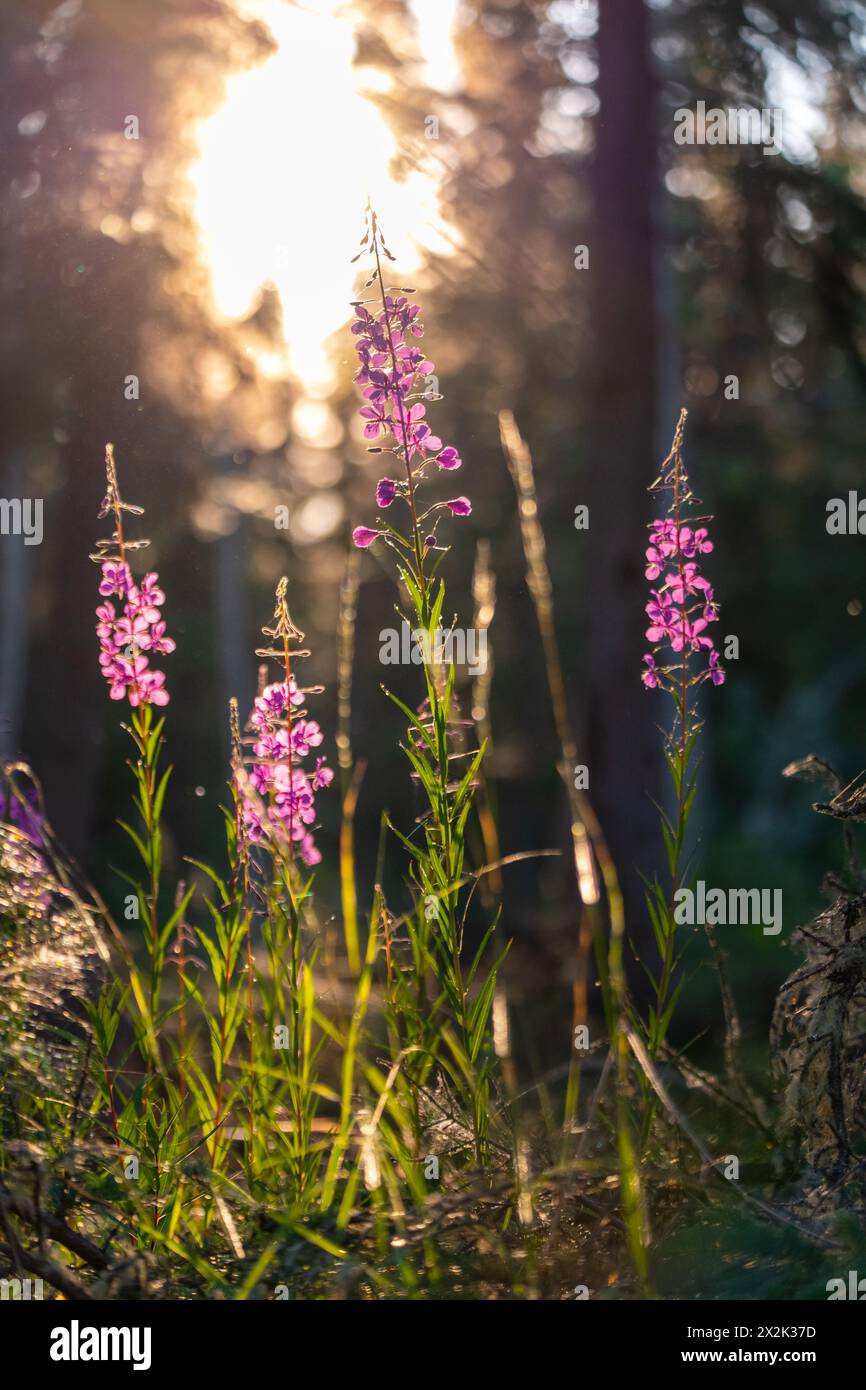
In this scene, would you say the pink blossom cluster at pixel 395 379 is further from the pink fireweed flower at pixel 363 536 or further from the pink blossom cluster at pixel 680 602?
the pink blossom cluster at pixel 680 602

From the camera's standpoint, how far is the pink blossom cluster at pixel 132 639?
2.92 metres

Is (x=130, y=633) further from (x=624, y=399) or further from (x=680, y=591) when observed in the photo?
(x=624, y=399)

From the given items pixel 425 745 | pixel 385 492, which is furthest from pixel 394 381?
pixel 425 745

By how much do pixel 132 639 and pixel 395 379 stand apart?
0.87 metres

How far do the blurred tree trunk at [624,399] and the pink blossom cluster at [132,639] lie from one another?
4.80 metres

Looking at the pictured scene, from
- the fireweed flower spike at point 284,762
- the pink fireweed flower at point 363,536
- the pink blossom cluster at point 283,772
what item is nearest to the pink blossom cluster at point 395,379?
the pink fireweed flower at point 363,536

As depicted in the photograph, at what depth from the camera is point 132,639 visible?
9.70 feet

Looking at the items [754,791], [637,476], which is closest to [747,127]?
[637,476]

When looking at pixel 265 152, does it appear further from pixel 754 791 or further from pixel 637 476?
pixel 754 791

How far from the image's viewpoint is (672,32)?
7.64 metres

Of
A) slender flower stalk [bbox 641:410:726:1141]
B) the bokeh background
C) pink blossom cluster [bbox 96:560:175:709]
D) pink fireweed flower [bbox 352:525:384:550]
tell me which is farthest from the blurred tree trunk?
pink fireweed flower [bbox 352:525:384:550]

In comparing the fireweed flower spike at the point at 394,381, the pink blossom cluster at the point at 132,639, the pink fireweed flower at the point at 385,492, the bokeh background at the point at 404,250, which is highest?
the bokeh background at the point at 404,250

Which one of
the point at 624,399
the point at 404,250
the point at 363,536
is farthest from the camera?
the point at 624,399
